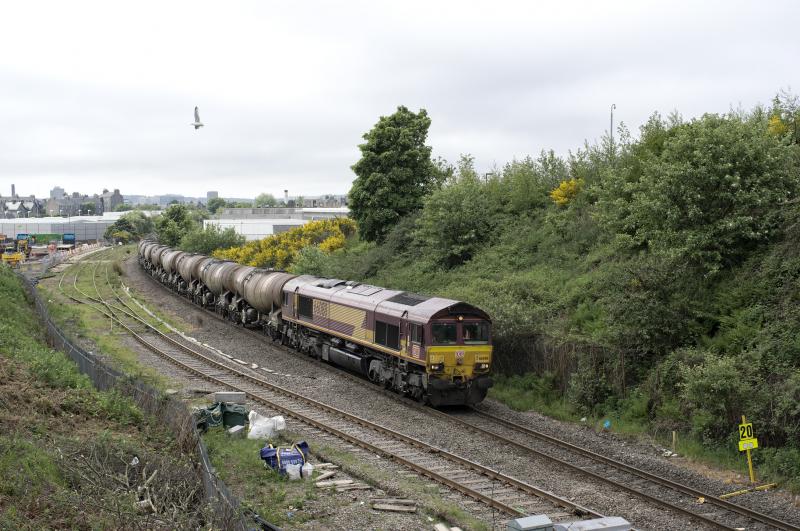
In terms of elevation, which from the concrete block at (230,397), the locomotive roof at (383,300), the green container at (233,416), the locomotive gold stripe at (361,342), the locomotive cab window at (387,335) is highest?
the locomotive roof at (383,300)

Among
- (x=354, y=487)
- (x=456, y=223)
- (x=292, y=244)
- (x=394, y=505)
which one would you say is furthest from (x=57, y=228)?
(x=394, y=505)

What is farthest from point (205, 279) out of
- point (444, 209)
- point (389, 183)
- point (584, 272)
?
point (584, 272)

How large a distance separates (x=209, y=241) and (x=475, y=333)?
167 ft

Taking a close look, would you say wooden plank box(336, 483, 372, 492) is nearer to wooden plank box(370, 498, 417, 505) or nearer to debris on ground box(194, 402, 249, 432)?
wooden plank box(370, 498, 417, 505)

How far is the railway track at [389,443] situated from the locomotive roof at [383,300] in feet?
12.4

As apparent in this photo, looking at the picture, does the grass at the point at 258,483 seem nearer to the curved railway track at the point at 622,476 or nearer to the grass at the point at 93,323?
the curved railway track at the point at 622,476

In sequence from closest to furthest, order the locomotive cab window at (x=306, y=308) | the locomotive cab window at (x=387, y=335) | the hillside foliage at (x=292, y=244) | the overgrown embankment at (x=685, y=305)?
the overgrown embankment at (x=685, y=305) < the locomotive cab window at (x=387, y=335) < the locomotive cab window at (x=306, y=308) < the hillside foliage at (x=292, y=244)

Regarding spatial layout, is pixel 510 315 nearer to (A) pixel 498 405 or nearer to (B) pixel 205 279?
(A) pixel 498 405

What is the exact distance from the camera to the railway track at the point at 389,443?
13617 mm

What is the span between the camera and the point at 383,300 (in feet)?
78.9

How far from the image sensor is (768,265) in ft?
65.0

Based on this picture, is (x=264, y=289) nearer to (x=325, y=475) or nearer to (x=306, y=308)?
(x=306, y=308)

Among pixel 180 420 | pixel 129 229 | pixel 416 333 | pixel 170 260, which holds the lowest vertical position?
pixel 180 420

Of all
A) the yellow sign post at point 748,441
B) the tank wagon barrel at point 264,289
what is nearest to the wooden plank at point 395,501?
the yellow sign post at point 748,441
